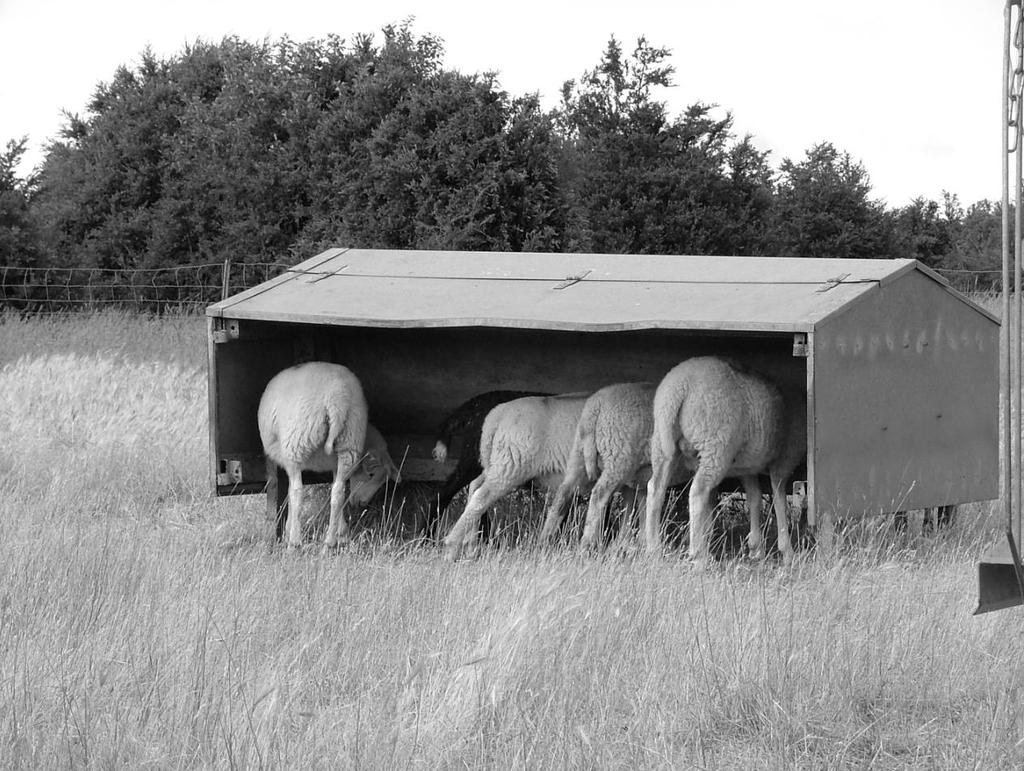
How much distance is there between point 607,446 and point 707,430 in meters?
0.79

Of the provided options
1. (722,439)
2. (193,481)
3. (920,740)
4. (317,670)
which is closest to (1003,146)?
(920,740)

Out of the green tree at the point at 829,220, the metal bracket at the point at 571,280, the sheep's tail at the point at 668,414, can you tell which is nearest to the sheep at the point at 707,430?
the sheep's tail at the point at 668,414

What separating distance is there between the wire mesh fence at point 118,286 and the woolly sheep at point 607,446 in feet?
49.8

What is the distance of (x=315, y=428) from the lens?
895 cm

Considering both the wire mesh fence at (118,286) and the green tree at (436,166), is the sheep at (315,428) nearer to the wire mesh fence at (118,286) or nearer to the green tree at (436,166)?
the green tree at (436,166)

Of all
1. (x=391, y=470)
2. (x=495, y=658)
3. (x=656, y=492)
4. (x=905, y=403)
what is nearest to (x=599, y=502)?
(x=656, y=492)

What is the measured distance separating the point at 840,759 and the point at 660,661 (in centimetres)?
98

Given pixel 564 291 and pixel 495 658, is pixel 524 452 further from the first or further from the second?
pixel 495 658

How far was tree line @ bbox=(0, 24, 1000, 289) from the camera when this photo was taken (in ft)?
74.4

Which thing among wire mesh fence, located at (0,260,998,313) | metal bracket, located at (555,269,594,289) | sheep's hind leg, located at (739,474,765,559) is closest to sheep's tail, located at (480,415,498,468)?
metal bracket, located at (555,269,594,289)

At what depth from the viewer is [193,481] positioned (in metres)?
11.1

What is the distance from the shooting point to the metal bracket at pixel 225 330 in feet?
30.1

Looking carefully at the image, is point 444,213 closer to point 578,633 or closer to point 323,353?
point 323,353

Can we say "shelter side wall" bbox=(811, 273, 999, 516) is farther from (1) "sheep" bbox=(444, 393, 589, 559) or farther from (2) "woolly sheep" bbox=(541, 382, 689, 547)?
→ (1) "sheep" bbox=(444, 393, 589, 559)
